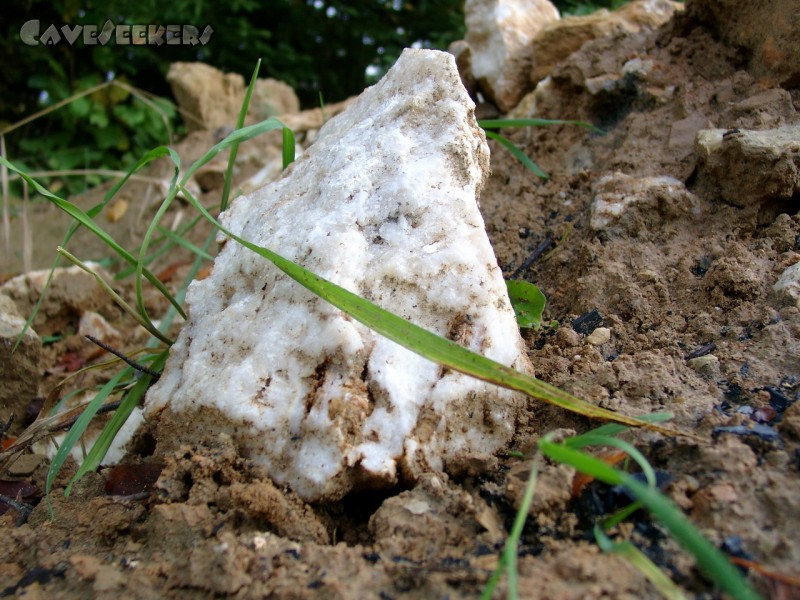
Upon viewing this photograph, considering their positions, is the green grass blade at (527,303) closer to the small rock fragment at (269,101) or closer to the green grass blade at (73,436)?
the green grass blade at (73,436)

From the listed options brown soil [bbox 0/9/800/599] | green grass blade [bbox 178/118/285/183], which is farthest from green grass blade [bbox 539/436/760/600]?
green grass blade [bbox 178/118/285/183]

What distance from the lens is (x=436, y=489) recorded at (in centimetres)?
123

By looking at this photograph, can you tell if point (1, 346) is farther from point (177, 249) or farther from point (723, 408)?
point (723, 408)

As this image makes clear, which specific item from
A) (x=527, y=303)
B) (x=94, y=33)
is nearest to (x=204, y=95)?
(x=94, y=33)

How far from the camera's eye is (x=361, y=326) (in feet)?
4.43

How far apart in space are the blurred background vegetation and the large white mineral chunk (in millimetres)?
3434

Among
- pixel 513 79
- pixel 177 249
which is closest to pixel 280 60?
pixel 177 249

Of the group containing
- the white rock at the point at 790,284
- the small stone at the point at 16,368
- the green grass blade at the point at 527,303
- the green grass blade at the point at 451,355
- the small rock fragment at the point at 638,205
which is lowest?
the small stone at the point at 16,368

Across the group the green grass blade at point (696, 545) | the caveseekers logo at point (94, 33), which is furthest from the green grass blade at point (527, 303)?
the caveseekers logo at point (94, 33)

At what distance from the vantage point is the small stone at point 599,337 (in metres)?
1.61

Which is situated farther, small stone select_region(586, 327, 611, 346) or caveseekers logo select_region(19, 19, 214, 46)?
caveseekers logo select_region(19, 19, 214, 46)

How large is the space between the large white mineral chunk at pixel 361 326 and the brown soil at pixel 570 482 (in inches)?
3.0

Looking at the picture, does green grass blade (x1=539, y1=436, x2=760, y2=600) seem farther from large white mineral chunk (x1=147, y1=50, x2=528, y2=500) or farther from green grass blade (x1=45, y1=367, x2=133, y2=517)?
green grass blade (x1=45, y1=367, x2=133, y2=517)

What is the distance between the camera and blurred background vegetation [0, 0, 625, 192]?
17.0 feet
